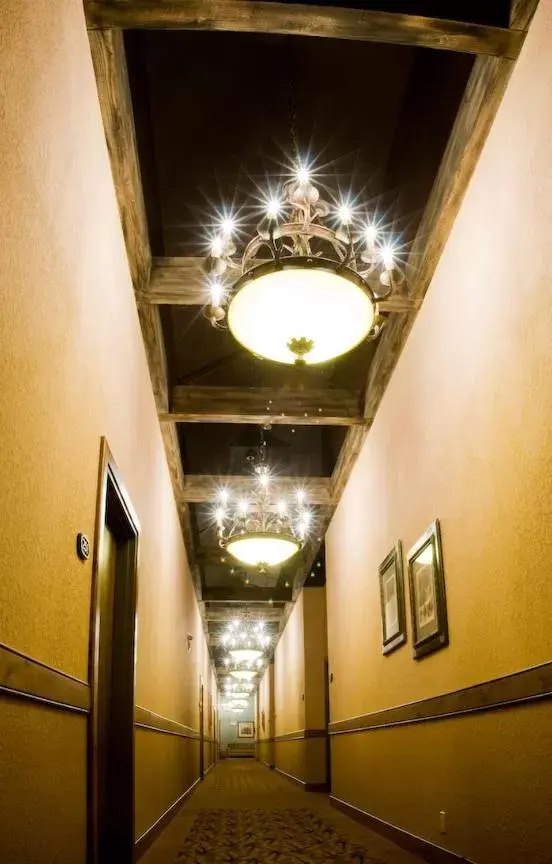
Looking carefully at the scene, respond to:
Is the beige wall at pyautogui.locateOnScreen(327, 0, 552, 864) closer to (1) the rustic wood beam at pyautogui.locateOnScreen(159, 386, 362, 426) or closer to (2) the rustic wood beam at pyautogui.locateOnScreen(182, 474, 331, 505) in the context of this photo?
(1) the rustic wood beam at pyautogui.locateOnScreen(159, 386, 362, 426)

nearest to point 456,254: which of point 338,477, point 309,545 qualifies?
point 338,477

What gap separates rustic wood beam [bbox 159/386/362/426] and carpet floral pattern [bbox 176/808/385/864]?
3.20 meters

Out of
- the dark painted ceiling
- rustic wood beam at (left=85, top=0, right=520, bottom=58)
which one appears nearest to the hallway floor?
the dark painted ceiling

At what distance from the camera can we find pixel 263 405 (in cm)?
621

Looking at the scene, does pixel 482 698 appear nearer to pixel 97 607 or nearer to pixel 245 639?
pixel 97 607

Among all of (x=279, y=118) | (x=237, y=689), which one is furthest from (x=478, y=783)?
(x=237, y=689)

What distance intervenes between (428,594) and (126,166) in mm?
2934

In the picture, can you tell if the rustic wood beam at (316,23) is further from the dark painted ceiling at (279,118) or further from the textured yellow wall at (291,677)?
the textured yellow wall at (291,677)

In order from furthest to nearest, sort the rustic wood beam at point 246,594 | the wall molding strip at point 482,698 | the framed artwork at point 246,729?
1. the framed artwork at point 246,729
2. the rustic wood beam at point 246,594
3. the wall molding strip at point 482,698

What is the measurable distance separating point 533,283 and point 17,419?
77.9 inches

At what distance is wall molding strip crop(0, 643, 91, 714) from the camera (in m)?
1.94

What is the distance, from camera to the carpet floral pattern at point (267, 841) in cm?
452

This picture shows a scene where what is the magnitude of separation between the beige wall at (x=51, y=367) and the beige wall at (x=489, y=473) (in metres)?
1.77

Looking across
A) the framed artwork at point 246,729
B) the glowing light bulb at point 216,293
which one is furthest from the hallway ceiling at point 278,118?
the framed artwork at point 246,729
